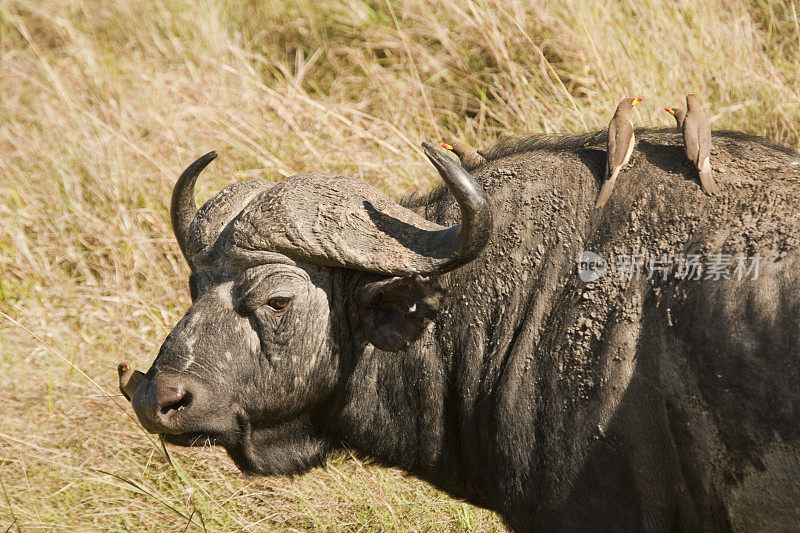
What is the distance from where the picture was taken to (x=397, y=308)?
312 centimetres

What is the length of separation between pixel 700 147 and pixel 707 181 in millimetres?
174

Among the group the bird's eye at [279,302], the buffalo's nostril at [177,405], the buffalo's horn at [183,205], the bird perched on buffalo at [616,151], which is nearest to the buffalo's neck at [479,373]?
the bird perched on buffalo at [616,151]

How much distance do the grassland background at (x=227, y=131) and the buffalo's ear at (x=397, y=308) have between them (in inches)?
61.4

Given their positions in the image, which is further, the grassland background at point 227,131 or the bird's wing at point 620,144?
the grassland background at point 227,131

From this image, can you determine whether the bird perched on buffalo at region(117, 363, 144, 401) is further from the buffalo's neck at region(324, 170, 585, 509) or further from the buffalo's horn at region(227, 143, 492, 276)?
the buffalo's neck at region(324, 170, 585, 509)

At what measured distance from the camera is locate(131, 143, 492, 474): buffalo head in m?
3.08

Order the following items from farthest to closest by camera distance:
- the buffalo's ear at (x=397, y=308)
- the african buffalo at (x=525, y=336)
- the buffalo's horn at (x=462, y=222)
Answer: the buffalo's ear at (x=397, y=308)
the buffalo's horn at (x=462, y=222)
the african buffalo at (x=525, y=336)

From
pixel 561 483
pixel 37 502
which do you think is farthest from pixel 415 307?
pixel 37 502

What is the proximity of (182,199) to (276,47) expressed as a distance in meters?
5.28

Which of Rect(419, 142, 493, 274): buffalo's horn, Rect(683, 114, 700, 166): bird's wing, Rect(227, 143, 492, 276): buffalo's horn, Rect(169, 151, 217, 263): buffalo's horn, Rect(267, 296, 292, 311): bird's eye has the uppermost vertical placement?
Rect(683, 114, 700, 166): bird's wing

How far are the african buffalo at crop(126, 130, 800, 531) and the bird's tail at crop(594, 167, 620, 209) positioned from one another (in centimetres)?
3

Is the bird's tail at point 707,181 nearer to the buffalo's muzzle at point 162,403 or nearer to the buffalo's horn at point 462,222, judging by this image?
the buffalo's horn at point 462,222

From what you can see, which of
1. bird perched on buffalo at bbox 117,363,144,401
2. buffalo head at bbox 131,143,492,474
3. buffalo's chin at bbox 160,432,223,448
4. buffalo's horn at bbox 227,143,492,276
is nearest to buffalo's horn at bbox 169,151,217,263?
buffalo head at bbox 131,143,492,474

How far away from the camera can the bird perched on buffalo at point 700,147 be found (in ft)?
9.68
